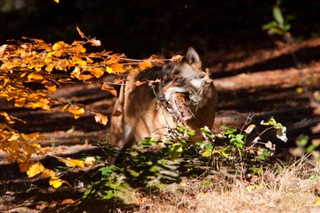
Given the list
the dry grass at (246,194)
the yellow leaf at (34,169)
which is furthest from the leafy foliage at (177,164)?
the yellow leaf at (34,169)

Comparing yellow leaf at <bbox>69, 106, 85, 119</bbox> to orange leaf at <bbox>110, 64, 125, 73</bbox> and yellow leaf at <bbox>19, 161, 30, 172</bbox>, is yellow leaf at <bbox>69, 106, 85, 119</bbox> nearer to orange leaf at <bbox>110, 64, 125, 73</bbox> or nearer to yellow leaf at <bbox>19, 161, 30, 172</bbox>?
orange leaf at <bbox>110, 64, 125, 73</bbox>

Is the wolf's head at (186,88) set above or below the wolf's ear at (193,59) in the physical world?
below

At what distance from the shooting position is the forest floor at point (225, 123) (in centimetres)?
610

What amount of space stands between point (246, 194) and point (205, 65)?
2.40 meters

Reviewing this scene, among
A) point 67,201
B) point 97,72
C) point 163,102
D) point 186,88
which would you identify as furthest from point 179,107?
point 97,72

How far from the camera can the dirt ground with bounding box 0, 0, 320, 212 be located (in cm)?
863

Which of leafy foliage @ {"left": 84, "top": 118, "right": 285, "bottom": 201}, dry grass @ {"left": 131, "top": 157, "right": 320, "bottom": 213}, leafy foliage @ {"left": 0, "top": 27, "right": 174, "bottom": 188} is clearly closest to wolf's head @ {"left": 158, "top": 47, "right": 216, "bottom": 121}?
leafy foliage @ {"left": 84, "top": 118, "right": 285, "bottom": 201}

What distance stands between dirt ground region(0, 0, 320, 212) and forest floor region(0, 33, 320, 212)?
25 mm

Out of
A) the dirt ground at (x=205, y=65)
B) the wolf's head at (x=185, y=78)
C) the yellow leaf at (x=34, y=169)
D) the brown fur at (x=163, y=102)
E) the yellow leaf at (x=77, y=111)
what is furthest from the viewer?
the dirt ground at (x=205, y=65)

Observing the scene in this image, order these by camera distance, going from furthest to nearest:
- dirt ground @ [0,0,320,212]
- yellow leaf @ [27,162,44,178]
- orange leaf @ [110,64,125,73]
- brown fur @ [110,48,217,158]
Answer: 1. dirt ground @ [0,0,320,212]
2. brown fur @ [110,48,217,158]
3. orange leaf @ [110,64,125,73]
4. yellow leaf @ [27,162,44,178]

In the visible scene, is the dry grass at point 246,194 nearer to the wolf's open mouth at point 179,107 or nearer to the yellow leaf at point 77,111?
the wolf's open mouth at point 179,107

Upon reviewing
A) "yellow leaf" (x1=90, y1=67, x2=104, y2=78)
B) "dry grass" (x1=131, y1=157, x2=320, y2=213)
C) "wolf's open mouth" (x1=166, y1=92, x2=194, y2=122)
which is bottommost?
"dry grass" (x1=131, y1=157, x2=320, y2=213)

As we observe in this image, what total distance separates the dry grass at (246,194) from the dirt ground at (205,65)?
0.50 meters

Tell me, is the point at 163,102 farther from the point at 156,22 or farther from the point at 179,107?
the point at 156,22
